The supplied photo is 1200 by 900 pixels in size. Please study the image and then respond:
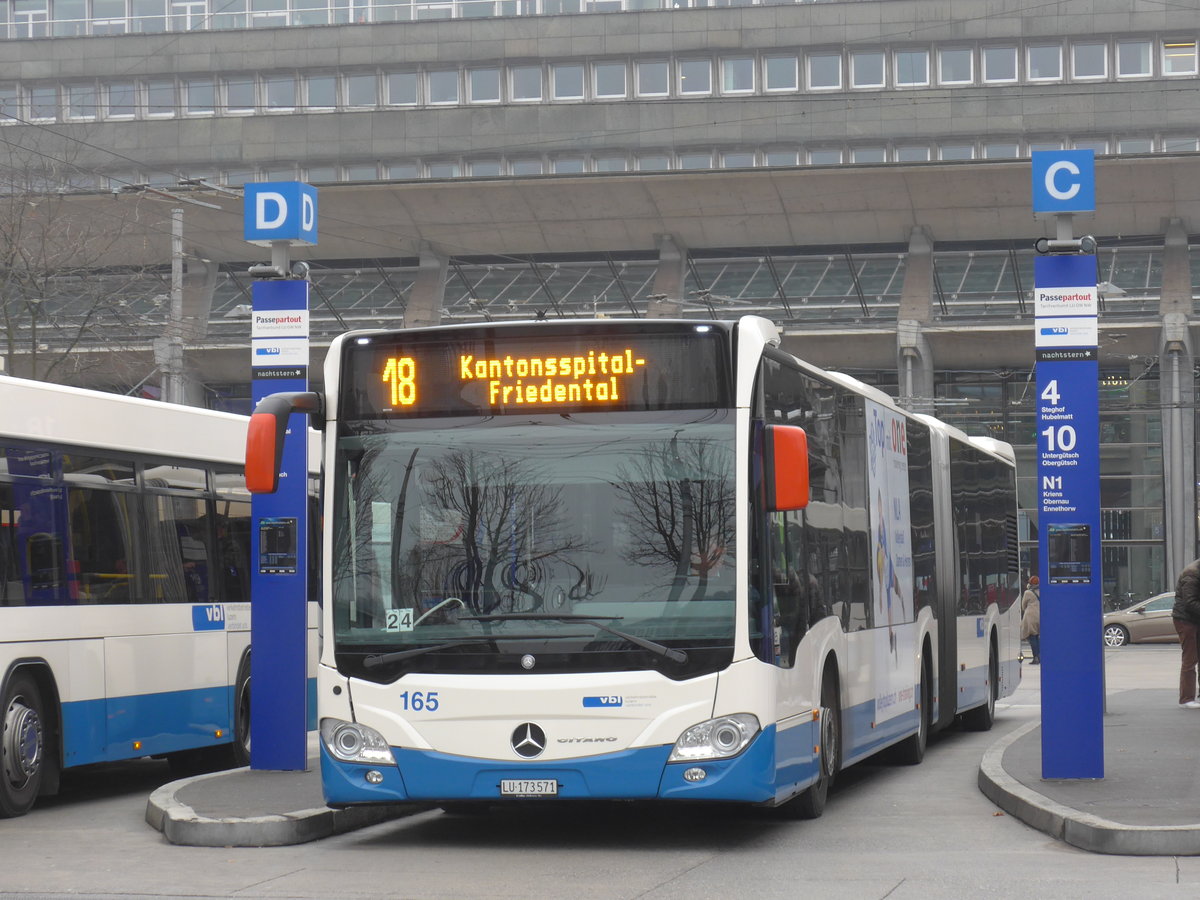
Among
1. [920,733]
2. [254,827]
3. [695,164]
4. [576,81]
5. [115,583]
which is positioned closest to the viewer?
[254,827]

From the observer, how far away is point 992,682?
19766 mm

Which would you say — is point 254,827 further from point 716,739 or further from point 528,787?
point 716,739

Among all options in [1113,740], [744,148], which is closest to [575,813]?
[1113,740]

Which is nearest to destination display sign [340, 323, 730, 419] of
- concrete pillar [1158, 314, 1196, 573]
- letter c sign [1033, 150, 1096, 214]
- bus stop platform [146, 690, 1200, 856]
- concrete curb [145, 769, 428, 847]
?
concrete curb [145, 769, 428, 847]

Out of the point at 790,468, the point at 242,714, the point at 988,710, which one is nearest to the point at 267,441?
the point at 790,468

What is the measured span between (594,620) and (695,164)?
123 feet

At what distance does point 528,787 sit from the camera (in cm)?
958

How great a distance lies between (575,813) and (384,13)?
1584 inches

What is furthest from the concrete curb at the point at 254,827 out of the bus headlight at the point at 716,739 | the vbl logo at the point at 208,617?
the vbl logo at the point at 208,617

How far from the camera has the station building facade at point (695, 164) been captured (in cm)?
4125

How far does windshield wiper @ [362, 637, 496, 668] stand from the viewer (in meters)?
9.70

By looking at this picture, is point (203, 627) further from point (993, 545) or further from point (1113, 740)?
point (993, 545)

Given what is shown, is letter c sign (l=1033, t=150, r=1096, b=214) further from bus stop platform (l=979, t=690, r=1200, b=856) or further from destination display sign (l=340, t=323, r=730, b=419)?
bus stop platform (l=979, t=690, r=1200, b=856)

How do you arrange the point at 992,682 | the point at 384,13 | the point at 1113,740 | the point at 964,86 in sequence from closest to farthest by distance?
the point at 1113,740 → the point at 992,682 → the point at 964,86 → the point at 384,13
